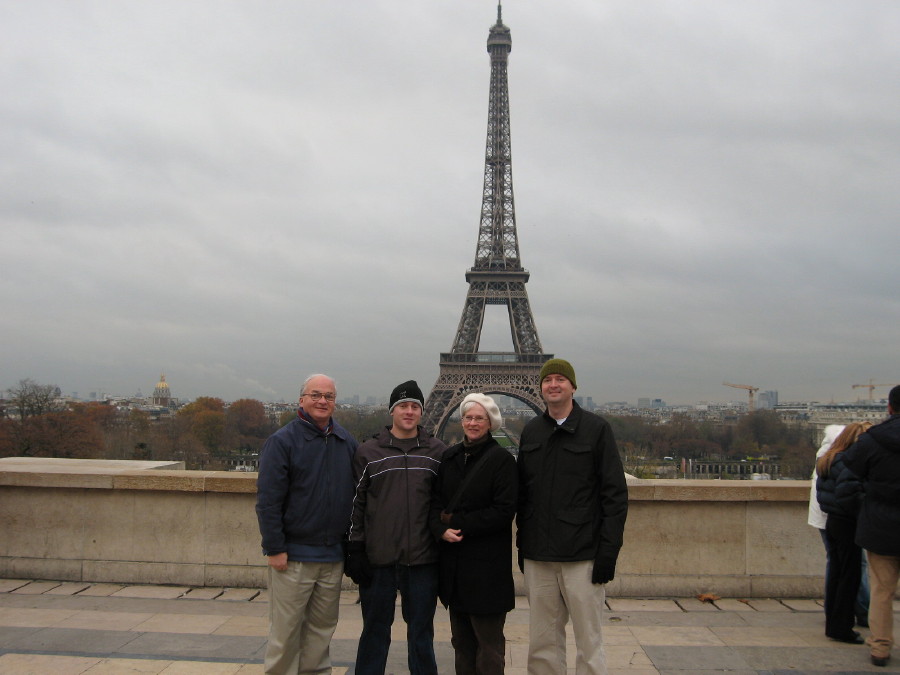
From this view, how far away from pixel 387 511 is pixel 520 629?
7.13 feet

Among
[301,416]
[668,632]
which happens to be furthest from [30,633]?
[668,632]

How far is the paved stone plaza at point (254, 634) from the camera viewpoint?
5137mm

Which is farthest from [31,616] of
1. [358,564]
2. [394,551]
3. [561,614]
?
[561,614]

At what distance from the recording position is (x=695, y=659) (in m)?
5.28

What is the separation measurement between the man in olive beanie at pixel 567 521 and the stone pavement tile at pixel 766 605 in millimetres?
2943

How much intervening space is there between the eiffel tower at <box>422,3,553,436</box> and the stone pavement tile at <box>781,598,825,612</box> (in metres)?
46.6

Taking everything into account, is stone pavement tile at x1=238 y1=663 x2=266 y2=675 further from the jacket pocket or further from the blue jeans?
the jacket pocket

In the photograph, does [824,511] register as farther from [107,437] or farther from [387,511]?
[107,437]

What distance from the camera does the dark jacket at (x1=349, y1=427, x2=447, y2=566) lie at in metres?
4.54

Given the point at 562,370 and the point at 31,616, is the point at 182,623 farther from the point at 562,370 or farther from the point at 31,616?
the point at 562,370

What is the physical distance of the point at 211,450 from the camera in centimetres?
7175

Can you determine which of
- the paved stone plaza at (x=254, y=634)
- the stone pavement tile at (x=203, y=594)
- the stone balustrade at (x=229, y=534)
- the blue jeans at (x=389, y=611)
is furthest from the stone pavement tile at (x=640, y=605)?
the stone pavement tile at (x=203, y=594)

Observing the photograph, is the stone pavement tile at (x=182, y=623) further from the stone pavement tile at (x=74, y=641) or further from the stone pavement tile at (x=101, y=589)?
the stone pavement tile at (x=101, y=589)

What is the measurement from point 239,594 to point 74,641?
66.4 inches
